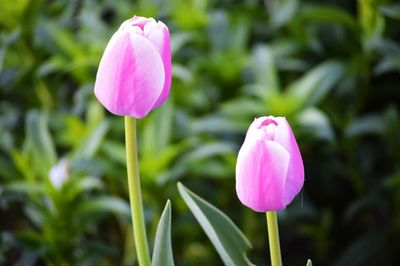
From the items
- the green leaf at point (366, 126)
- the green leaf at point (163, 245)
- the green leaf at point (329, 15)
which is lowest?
the green leaf at point (163, 245)

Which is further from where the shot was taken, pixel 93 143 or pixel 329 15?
pixel 329 15

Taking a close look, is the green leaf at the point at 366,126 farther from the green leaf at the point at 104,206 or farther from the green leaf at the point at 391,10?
the green leaf at the point at 104,206

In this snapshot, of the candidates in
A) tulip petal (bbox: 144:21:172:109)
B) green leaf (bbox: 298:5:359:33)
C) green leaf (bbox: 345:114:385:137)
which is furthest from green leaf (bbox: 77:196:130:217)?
tulip petal (bbox: 144:21:172:109)

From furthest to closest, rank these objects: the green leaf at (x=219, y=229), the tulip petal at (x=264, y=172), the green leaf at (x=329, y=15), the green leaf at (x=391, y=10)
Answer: the green leaf at (x=329, y=15) → the green leaf at (x=391, y=10) → the green leaf at (x=219, y=229) → the tulip petal at (x=264, y=172)

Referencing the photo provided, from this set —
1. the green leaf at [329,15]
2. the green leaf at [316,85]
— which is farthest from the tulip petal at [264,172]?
the green leaf at [329,15]

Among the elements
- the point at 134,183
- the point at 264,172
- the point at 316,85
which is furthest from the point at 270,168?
the point at 316,85

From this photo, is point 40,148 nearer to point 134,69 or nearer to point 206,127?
point 206,127

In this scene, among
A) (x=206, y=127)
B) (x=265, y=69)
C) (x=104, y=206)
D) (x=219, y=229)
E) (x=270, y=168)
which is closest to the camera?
(x=270, y=168)

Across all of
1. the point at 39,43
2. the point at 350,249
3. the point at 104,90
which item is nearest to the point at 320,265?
the point at 350,249

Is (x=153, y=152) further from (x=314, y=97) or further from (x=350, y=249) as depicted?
(x=350, y=249)
